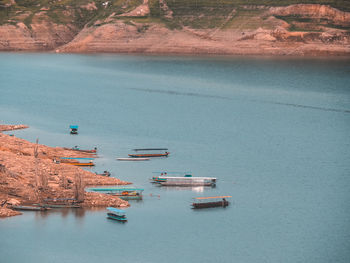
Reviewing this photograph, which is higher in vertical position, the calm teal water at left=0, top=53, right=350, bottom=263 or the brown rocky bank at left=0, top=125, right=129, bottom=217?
the brown rocky bank at left=0, top=125, right=129, bottom=217

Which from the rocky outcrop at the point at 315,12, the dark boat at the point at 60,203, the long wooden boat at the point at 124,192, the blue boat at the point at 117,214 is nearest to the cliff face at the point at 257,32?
the rocky outcrop at the point at 315,12

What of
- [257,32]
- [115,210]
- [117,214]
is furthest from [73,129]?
[257,32]

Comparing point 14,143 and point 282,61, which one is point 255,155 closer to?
point 14,143

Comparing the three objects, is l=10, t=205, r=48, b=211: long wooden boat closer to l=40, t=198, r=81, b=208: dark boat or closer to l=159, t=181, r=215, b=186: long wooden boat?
l=40, t=198, r=81, b=208: dark boat

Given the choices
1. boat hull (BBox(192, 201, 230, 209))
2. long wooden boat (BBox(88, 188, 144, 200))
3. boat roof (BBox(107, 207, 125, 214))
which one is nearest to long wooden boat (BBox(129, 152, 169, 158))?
long wooden boat (BBox(88, 188, 144, 200))

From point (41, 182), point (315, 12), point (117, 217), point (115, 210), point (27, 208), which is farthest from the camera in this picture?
point (315, 12)

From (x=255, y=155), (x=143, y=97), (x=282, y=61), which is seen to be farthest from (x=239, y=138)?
(x=282, y=61)

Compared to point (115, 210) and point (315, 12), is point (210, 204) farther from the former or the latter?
point (315, 12)
